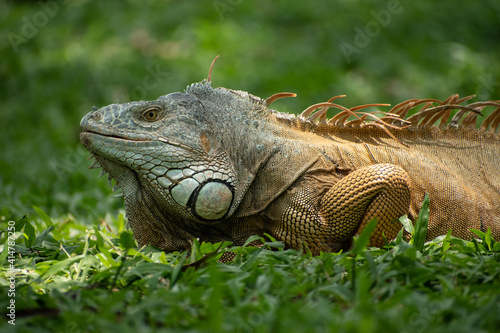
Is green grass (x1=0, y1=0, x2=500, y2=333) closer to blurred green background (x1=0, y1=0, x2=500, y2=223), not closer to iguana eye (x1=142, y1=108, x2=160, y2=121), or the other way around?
blurred green background (x1=0, y1=0, x2=500, y2=223)

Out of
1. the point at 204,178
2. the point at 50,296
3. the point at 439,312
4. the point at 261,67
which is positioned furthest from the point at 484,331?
the point at 261,67

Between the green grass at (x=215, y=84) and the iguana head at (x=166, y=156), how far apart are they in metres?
0.37

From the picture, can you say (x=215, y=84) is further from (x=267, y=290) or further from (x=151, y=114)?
(x=267, y=290)

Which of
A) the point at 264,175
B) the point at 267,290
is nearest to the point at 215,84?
the point at 264,175

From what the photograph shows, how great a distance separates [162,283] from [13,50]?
10798 millimetres

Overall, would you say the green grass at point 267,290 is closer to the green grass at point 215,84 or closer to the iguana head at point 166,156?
the green grass at point 215,84

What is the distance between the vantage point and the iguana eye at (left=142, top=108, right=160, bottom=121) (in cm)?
393

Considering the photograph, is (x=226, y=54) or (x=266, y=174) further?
(x=226, y=54)

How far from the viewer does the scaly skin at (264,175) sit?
3.74 m

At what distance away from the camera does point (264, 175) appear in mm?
3941

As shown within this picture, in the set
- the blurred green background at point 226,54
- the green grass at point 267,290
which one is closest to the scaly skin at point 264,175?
the green grass at point 267,290

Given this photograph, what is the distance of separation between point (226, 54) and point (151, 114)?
25.5 ft

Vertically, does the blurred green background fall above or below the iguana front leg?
above

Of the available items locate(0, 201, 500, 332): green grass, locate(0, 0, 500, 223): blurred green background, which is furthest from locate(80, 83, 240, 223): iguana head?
locate(0, 0, 500, 223): blurred green background
